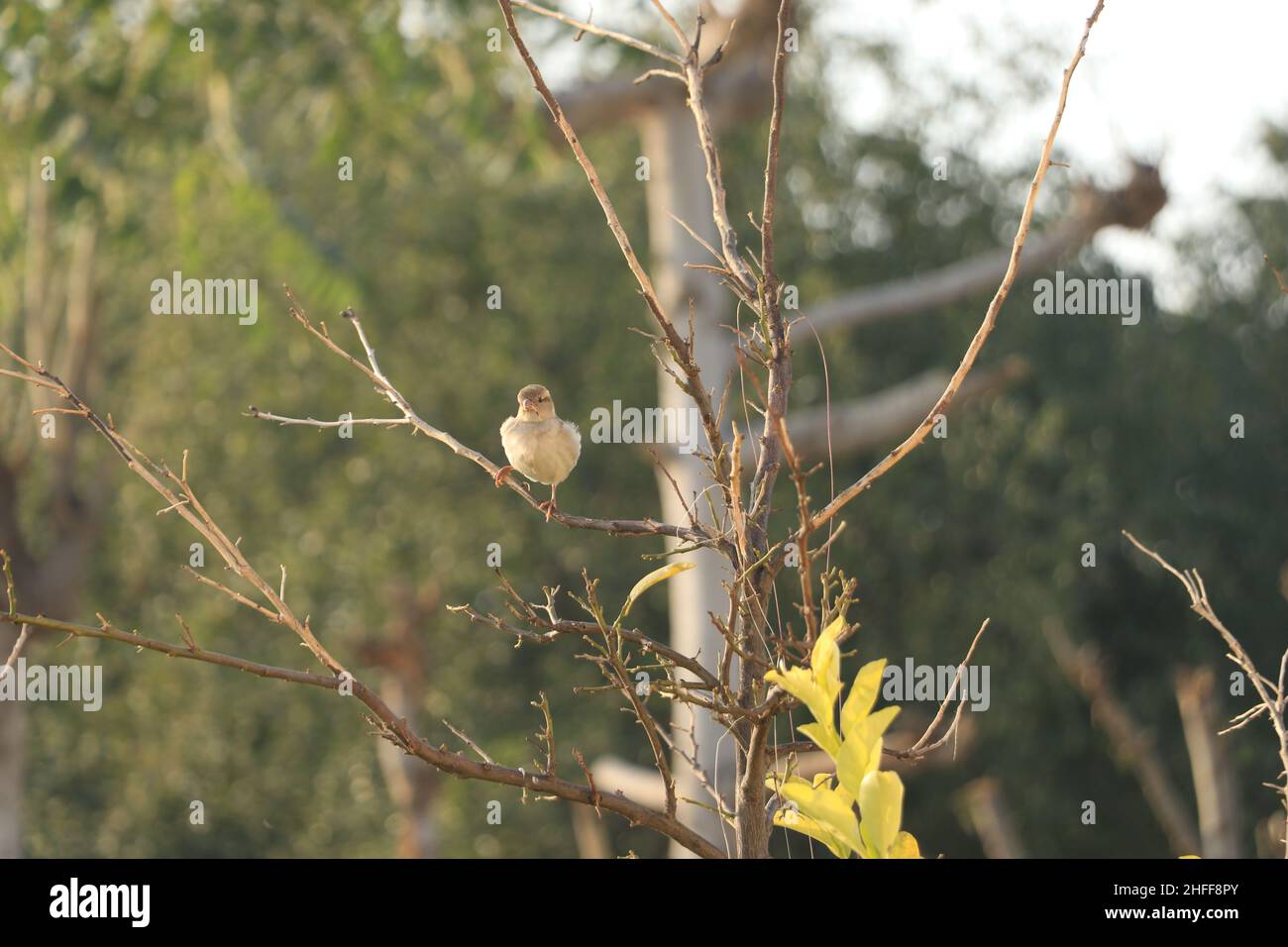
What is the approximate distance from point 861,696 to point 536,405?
188 centimetres

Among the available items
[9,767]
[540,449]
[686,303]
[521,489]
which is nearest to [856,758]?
[521,489]

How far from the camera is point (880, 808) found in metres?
1.47

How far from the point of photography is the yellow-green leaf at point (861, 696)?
1.52 meters

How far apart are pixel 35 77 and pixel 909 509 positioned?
32.1 ft

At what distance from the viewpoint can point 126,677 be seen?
16.3 meters

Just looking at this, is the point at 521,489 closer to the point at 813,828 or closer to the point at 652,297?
the point at 652,297

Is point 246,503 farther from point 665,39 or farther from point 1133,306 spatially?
point 1133,306

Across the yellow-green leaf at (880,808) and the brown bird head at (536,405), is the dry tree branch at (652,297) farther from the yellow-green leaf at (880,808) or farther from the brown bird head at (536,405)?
the brown bird head at (536,405)

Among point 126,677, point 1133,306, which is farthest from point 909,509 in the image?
point 126,677

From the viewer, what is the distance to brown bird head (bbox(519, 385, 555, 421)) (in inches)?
130

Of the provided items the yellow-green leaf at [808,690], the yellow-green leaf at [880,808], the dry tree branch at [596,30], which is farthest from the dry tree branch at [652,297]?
the yellow-green leaf at [880,808]

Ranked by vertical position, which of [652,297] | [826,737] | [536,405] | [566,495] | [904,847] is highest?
[566,495]

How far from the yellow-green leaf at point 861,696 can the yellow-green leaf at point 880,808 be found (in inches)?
2.5

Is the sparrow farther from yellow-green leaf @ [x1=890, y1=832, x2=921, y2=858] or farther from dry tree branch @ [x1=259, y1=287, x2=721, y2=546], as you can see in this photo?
yellow-green leaf @ [x1=890, y1=832, x2=921, y2=858]
